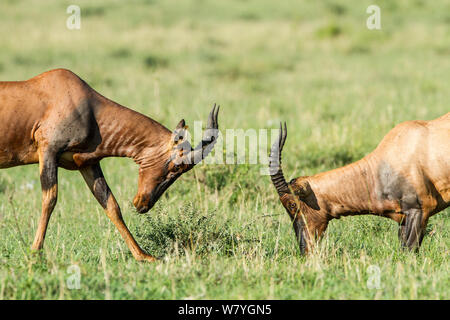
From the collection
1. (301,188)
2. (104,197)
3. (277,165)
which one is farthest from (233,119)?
(104,197)

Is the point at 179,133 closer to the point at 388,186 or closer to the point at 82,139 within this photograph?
the point at 82,139

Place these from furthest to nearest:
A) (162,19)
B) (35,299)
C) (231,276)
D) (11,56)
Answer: (162,19) < (11,56) < (231,276) < (35,299)

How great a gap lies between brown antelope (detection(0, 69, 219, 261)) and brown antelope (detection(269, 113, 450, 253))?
95 centimetres

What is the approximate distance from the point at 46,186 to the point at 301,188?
2294 mm

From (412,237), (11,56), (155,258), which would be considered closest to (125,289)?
(155,258)

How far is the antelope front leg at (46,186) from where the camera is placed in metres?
6.11

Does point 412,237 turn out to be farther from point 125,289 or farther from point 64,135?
point 64,135

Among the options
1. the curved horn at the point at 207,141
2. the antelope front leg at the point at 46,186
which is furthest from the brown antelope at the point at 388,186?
the antelope front leg at the point at 46,186

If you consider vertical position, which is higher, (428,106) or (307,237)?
(428,106)

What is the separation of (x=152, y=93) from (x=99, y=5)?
444 inches

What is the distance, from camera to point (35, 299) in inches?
199

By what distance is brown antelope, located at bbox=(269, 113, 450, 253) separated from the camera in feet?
21.5

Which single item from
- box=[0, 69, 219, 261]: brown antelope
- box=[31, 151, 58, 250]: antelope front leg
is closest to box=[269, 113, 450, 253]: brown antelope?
box=[0, 69, 219, 261]: brown antelope

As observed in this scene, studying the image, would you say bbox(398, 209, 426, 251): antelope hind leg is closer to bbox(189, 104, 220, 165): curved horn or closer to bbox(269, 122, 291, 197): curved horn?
bbox(269, 122, 291, 197): curved horn
